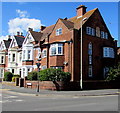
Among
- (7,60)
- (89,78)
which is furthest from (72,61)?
(7,60)

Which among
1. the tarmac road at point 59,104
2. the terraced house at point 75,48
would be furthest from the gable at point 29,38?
the tarmac road at point 59,104

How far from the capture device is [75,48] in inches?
1089

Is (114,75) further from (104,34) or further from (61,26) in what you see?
(61,26)

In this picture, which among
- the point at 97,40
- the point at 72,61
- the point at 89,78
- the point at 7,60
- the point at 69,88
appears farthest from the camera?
the point at 7,60

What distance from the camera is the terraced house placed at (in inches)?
1097

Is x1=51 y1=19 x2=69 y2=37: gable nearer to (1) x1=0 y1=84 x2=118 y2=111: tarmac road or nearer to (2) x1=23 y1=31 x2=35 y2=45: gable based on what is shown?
(2) x1=23 y1=31 x2=35 y2=45: gable

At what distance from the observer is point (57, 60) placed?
2811cm

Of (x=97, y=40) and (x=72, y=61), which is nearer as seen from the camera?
(x=72, y=61)

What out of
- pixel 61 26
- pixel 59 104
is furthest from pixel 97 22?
pixel 59 104

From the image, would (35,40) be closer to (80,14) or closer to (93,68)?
(80,14)

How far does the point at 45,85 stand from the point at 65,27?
11.0m

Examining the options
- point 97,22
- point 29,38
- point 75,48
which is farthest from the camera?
point 29,38

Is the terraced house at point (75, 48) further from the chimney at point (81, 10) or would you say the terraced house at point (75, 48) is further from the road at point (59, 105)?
the road at point (59, 105)

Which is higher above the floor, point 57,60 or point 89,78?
point 57,60
